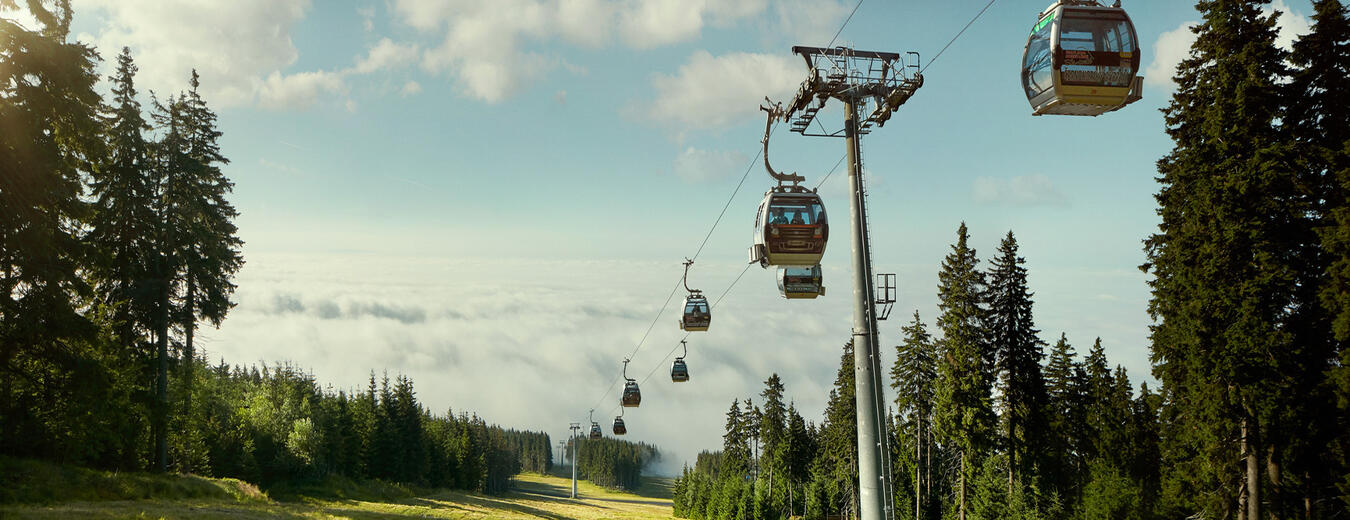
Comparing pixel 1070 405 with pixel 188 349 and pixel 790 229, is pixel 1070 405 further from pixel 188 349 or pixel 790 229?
pixel 188 349

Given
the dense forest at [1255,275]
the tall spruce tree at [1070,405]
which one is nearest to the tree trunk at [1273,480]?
the dense forest at [1255,275]

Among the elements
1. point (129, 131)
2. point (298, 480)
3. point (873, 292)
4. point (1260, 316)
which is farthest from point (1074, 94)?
point (298, 480)

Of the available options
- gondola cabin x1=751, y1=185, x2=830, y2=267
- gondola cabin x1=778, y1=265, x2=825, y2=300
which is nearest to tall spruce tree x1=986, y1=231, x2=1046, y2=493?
gondola cabin x1=778, y1=265, x2=825, y2=300

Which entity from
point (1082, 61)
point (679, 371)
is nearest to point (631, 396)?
point (679, 371)

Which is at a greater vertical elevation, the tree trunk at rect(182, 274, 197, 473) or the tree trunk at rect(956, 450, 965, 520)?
the tree trunk at rect(182, 274, 197, 473)

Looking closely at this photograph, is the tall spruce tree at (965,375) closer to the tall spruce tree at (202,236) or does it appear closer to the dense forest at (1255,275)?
the dense forest at (1255,275)

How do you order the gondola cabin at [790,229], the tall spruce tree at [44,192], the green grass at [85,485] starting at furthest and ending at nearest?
1. the green grass at [85,485]
2. the tall spruce tree at [44,192]
3. the gondola cabin at [790,229]

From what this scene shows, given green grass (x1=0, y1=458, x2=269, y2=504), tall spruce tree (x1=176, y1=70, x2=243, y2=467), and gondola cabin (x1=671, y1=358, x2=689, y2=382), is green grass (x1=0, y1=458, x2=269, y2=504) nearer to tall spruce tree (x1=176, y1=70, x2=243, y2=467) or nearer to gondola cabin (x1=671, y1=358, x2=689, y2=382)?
A: tall spruce tree (x1=176, y1=70, x2=243, y2=467)
